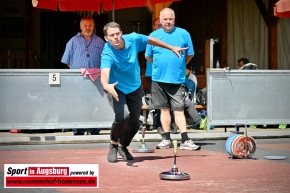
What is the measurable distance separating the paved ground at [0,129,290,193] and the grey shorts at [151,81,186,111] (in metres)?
0.69

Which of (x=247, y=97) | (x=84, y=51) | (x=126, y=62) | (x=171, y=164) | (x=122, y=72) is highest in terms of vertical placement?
(x=84, y=51)

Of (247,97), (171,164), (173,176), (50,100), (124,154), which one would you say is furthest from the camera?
(247,97)

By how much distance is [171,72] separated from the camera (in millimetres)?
12242

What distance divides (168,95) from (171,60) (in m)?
0.55

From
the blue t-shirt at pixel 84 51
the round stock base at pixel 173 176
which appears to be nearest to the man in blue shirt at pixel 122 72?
the round stock base at pixel 173 176

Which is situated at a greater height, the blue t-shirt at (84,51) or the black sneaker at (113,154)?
the blue t-shirt at (84,51)

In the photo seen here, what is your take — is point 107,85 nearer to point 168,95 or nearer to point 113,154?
point 113,154

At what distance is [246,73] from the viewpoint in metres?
15.6

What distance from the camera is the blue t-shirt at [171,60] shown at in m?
12.2

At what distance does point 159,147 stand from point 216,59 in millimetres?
10216

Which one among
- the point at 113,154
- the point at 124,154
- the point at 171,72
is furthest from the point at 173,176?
the point at 171,72

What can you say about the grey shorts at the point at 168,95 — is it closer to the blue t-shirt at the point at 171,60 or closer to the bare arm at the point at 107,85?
the blue t-shirt at the point at 171,60

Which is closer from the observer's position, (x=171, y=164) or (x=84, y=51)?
(x=171, y=164)

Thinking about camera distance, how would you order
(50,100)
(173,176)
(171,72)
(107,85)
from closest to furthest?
(173,176), (107,85), (171,72), (50,100)
